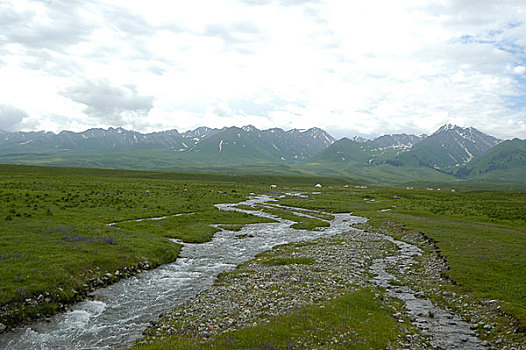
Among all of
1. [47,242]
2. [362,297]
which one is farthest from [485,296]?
[47,242]

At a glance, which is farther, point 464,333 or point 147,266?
point 147,266

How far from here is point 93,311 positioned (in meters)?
18.4

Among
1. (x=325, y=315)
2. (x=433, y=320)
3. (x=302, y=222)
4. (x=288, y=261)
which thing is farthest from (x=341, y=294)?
(x=302, y=222)

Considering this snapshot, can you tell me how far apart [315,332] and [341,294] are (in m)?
6.29

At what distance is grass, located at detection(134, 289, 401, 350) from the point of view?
544 inches

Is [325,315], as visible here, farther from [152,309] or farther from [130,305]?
[130,305]

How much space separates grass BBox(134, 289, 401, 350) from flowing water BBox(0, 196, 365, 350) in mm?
3401

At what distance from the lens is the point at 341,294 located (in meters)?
20.8

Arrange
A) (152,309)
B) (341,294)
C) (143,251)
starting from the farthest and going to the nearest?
(143,251) → (341,294) → (152,309)

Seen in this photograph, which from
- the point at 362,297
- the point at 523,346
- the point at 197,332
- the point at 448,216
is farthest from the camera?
the point at 448,216

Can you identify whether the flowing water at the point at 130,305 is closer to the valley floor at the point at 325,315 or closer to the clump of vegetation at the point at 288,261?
the valley floor at the point at 325,315

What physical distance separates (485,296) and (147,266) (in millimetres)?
26161

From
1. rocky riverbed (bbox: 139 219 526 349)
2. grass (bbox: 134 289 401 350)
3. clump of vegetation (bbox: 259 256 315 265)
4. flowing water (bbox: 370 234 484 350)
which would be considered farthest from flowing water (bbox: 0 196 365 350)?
flowing water (bbox: 370 234 484 350)

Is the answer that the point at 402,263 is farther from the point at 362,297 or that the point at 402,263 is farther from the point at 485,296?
the point at 362,297
